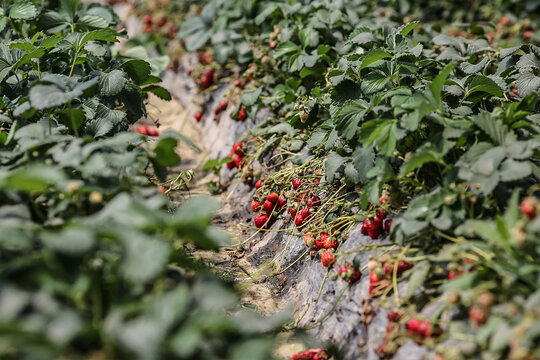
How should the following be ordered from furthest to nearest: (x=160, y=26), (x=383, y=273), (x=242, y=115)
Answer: (x=160, y=26) < (x=242, y=115) < (x=383, y=273)

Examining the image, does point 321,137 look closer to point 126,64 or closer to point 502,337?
point 126,64

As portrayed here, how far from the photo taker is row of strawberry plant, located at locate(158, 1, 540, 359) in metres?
1.33

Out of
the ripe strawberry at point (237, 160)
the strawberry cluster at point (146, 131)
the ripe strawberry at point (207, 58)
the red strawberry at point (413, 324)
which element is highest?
the red strawberry at point (413, 324)

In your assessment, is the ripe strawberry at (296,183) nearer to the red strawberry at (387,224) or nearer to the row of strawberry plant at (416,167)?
the row of strawberry plant at (416,167)

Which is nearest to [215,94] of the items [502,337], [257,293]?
[257,293]

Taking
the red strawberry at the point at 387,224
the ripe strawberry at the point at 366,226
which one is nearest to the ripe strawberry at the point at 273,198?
the ripe strawberry at the point at 366,226

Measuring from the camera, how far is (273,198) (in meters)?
2.59

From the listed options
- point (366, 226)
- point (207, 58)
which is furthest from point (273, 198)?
point (207, 58)

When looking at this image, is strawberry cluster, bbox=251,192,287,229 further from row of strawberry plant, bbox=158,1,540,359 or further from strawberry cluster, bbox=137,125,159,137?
strawberry cluster, bbox=137,125,159,137

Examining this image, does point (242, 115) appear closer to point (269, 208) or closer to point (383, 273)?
point (269, 208)

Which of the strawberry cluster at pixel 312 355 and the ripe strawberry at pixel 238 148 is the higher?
the strawberry cluster at pixel 312 355

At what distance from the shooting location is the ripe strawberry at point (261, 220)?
2.61 metres

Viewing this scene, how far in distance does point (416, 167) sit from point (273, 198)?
100 cm

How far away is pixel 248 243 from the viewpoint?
2723 millimetres
